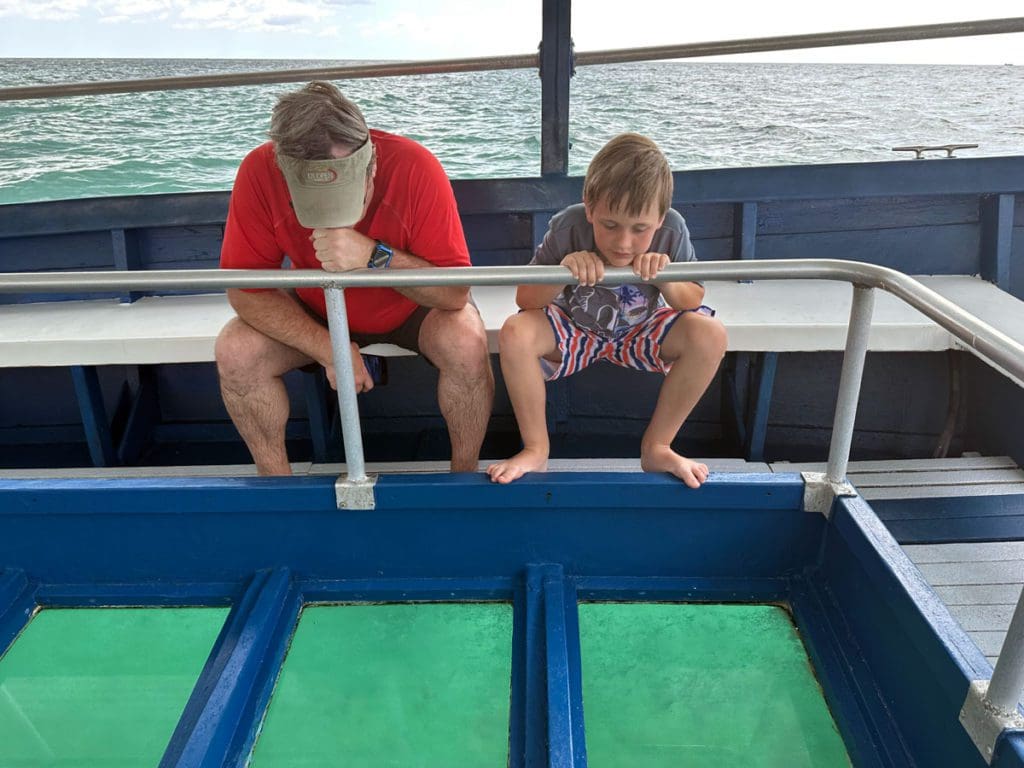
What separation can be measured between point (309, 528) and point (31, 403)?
1690 millimetres

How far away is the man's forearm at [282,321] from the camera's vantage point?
170cm

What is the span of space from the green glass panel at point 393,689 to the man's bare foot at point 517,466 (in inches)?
10.5

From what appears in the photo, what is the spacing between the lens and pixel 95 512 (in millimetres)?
1482

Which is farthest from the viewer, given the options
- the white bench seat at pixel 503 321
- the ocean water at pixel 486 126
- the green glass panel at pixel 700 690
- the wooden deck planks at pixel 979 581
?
the ocean water at pixel 486 126

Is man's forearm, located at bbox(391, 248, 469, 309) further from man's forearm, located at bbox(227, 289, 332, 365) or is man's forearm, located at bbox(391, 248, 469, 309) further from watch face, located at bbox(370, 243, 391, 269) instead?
man's forearm, located at bbox(227, 289, 332, 365)

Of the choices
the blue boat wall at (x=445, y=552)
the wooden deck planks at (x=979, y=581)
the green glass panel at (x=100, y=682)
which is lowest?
the wooden deck planks at (x=979, y=581)

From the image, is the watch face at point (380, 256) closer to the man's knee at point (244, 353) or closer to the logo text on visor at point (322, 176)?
the logo text on visor at point (322, 176)

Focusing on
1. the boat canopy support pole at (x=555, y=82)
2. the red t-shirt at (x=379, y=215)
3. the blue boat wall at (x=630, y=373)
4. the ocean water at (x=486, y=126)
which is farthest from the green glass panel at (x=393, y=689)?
the ocean water at (x=486, y=126)

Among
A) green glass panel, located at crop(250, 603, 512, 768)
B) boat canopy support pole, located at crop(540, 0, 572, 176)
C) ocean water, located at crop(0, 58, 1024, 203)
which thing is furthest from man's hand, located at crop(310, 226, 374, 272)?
ocean water, located at crop(0, 58, 1024, 203)

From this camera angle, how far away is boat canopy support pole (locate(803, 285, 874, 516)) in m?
1.29

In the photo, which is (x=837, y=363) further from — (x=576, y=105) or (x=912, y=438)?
(x=576, y=105)

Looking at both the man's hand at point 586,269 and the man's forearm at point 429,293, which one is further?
the man's forearm at point 429,293

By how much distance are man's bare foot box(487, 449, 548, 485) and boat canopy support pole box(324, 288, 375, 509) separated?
239 millimetres

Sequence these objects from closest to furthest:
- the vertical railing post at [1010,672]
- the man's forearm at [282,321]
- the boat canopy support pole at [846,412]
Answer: the vertical railing post at [1010,672] → the boat canopy support pole at [846,412] → the man's forearm at [282,321]
